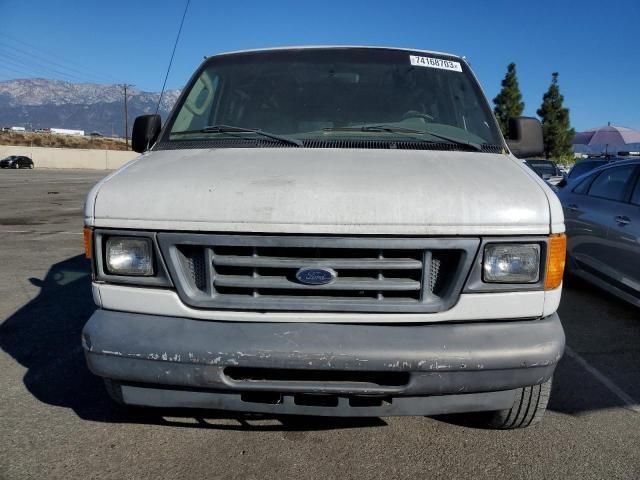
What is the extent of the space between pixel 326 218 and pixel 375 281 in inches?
13.9

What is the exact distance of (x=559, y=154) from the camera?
3381 cm

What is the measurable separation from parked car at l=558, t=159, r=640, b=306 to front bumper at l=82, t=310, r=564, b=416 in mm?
2945

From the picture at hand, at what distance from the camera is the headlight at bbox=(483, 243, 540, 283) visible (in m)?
2.27

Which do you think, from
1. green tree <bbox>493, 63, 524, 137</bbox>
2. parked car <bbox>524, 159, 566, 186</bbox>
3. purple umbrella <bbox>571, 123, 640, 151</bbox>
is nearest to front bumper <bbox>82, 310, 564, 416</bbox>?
parked car <bbox>524, 159, 566, 186</bbox>

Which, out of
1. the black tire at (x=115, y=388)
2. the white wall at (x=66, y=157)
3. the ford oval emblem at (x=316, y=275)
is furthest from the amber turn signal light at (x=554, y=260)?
the white wall at (x=66, y=157)

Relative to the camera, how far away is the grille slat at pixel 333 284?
224 centimetres

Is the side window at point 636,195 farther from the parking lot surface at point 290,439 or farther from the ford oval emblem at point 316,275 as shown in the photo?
the ford oval emblem at point 316,275

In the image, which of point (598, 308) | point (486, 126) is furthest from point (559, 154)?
point (486, 126)

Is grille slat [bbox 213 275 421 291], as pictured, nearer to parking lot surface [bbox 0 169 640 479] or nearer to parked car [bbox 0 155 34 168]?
parking lot surface [bbox 0 169 640 479]

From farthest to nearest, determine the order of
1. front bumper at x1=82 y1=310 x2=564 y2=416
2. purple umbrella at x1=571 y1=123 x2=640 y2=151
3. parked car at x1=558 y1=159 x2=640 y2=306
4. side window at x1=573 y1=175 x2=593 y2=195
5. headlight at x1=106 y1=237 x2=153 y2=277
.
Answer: purple umbrella at x1=571 y1=123 x2=640 y2=151 < side window at x1=573 y1=175 x2=593 y2=195 < parked car at x1=558 y1=159 x2=640 y2=306 < headlight at x1=106 y1=237 x2=153 y2=277 < front bumper at x1=82 y1=310 x2=564 y2=416

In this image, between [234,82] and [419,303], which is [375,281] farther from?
[234,82]

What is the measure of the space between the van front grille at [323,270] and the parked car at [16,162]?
176 feet

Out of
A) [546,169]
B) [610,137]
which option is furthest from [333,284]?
[610,137]

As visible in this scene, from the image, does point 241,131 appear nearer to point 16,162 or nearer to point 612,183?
point 612,183
